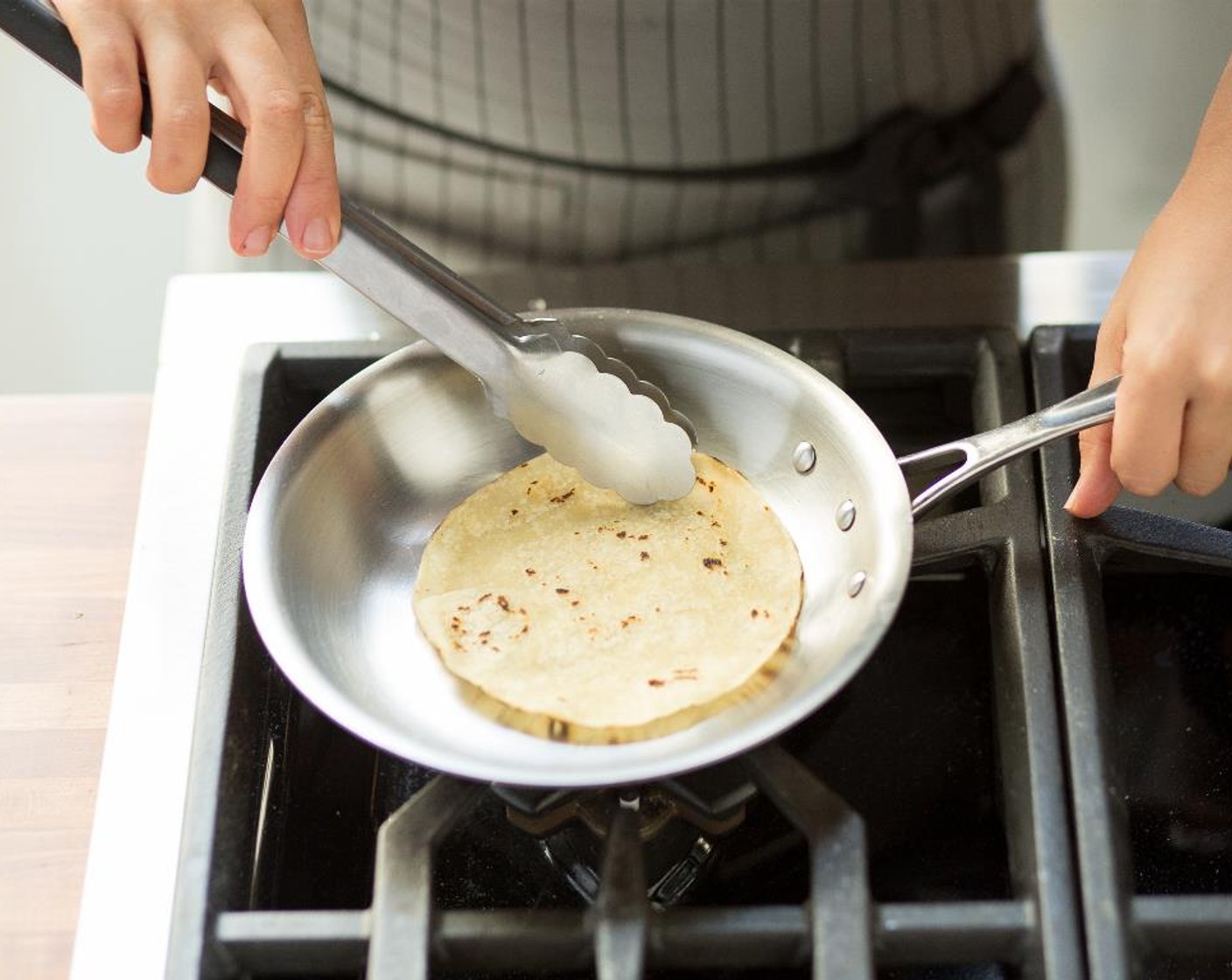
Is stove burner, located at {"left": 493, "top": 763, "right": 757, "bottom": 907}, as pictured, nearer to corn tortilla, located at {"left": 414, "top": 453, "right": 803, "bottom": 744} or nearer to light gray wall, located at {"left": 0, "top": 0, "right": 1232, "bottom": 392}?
corn tortilla, located at {"left": 414, "top": 453, "right": 803, "bottom": 744}

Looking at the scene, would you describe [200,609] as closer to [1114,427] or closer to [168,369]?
[168,369]

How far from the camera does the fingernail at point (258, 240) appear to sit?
0.71 metres

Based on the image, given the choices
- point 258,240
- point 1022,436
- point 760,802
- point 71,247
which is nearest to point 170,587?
point 258,240

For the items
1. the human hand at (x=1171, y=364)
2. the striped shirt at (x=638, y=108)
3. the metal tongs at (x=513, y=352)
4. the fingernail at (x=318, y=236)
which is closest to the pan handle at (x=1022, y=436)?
the human hand at (x=1171, y=364)

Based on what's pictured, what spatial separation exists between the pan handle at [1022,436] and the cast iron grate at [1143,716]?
0.21ft

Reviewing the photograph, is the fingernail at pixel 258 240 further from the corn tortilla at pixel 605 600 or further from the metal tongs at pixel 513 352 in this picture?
the corn tortilla at pixel 605 600

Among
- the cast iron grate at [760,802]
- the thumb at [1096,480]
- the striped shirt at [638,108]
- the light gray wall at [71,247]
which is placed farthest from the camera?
the light gray wall at [71,247]

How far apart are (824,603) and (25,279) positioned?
5.24 ft

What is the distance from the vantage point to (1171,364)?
71 cm

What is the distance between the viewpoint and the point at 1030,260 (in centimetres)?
95

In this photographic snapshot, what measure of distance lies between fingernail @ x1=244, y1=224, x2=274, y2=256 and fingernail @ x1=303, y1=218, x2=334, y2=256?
1.0 inches

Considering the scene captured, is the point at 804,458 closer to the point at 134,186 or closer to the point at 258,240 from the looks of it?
the point at 258,240

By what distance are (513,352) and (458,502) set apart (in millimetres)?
137

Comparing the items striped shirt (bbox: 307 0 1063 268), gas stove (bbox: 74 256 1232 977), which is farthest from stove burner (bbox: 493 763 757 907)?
striped shirt (bbox: 307 0 1063 268)
